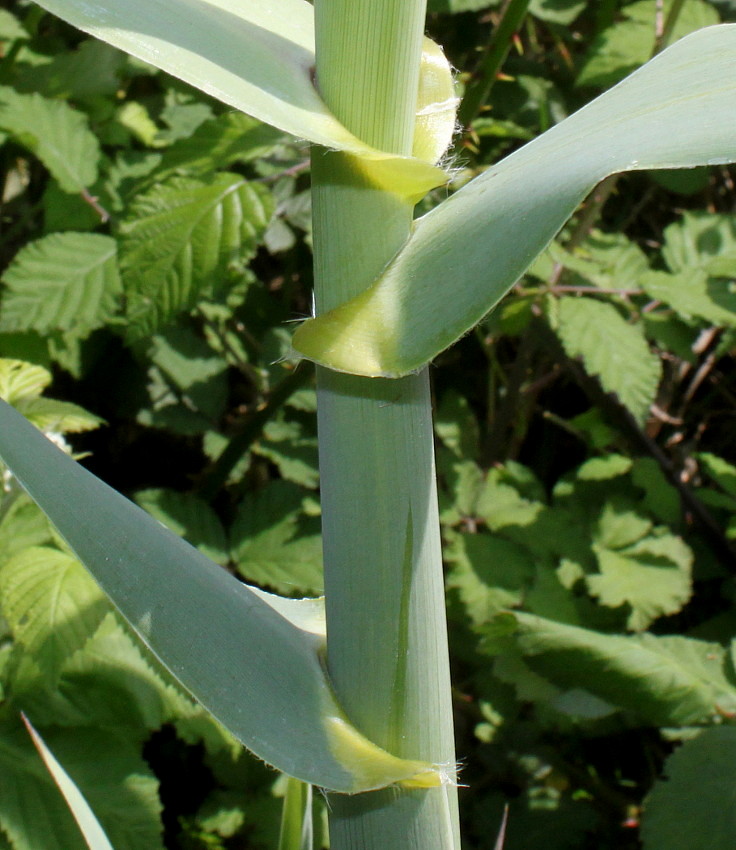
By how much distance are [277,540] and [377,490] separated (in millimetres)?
895

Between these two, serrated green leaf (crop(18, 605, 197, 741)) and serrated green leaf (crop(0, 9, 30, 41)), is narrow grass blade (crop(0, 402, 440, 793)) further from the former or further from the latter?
serrated green leaf (crop(0, 9, 30, 41))

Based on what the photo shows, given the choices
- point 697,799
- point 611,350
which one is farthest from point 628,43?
point 697,799

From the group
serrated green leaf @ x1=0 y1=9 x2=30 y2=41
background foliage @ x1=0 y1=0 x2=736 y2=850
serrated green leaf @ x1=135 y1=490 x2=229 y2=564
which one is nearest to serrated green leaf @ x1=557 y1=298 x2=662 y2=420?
background foliage @ x1=0 y1=0 x2=736 y2=850

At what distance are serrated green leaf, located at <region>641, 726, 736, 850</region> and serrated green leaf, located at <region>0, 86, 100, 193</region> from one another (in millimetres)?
1103

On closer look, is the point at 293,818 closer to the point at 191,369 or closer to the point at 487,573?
the point at 487,573

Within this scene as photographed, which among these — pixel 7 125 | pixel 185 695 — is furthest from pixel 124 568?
pixel 7 125

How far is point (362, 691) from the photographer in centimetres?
40

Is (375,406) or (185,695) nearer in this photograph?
(375,406)

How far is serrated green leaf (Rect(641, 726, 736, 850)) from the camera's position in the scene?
0.87 metres

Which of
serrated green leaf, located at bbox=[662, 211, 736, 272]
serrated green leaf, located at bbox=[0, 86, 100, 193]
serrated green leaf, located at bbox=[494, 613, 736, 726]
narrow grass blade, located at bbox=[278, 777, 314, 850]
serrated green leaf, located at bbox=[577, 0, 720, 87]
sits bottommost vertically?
serrated green leaf, located at bbox=[494, 613, 736, 726]

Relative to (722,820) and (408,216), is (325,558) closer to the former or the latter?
(408,216)

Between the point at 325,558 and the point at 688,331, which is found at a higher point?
the point at 325,558

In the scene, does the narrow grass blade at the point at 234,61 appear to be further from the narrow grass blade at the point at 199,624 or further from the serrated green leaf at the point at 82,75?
the serrated green leaf at the point at 82,75

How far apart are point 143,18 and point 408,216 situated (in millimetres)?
127
